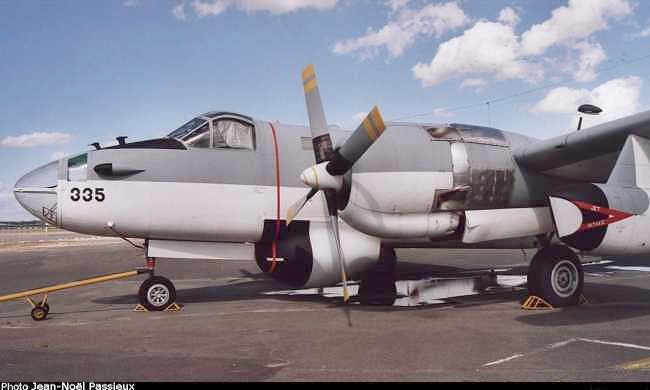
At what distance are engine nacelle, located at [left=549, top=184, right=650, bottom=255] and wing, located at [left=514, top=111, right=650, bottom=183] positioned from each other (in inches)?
35.8

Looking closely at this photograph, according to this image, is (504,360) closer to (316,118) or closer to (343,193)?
(343,193)

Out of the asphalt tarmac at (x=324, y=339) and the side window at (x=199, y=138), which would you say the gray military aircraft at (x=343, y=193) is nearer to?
the side window at (x=199, y=138)

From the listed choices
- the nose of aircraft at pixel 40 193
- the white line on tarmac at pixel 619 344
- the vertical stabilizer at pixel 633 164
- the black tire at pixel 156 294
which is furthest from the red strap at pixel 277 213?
the vertical stabilizer at pixel 633 164

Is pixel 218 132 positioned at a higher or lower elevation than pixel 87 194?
higher

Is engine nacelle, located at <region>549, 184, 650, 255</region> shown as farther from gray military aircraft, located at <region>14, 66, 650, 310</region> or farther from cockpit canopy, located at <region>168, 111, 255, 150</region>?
cockpit canopy, located at <region>168, 111, 255, 150</region>

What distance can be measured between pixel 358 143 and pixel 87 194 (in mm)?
5192

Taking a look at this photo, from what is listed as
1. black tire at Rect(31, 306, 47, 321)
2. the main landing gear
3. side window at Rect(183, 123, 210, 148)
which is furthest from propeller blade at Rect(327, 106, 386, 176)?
black tire at Rect(31, 306, 47, 321)

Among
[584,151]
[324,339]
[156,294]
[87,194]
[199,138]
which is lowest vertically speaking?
[324,339]

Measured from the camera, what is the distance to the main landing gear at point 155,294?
31.9ft

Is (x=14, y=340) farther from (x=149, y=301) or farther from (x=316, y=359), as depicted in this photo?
(x=316, y=359)

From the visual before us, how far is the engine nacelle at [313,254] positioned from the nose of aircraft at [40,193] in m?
4.02

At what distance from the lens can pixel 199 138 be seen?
391 inches

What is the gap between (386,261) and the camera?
557 inches

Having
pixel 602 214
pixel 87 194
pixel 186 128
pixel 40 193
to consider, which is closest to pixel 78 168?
pixel 87 194
